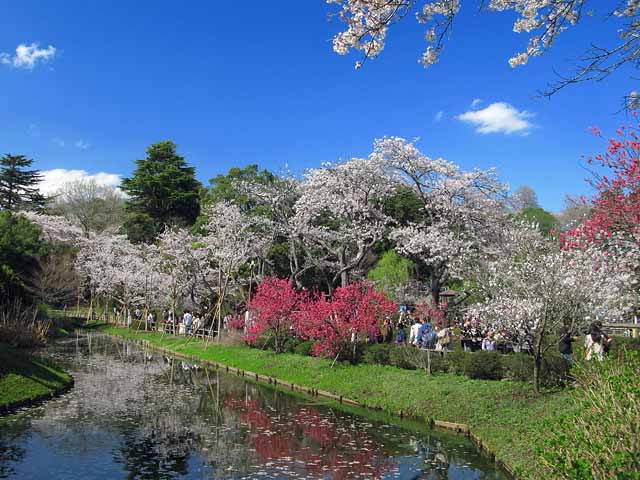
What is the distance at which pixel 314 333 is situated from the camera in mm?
21438

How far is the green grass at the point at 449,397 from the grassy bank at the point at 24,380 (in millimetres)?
8205

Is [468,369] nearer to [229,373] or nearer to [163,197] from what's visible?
[229,373]

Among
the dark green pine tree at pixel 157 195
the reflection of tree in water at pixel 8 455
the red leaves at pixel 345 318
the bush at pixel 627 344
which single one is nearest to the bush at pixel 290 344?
the red leaves at pixel 345 318

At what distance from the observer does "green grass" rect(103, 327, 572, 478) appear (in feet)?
Result: 40.0

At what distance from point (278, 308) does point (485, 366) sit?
10962 millimetres

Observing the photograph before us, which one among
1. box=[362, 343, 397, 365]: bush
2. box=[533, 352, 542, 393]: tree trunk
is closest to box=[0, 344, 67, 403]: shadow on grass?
box=[362, 343, 397, 365]: bush

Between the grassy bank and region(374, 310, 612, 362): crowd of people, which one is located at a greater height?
region(374, 310, 612, 362): crowd of people

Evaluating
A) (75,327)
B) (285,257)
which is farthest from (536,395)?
(75,327)

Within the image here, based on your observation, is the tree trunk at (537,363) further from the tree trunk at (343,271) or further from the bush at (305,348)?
the tree trunk at (343,271)

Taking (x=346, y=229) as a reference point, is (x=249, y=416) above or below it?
below

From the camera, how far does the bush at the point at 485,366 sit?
645 inches

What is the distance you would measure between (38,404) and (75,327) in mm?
32675

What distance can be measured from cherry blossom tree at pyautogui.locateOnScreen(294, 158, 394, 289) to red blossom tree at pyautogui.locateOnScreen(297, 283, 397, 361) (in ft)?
19.3

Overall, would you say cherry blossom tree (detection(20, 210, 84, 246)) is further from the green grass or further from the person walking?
the person walking
